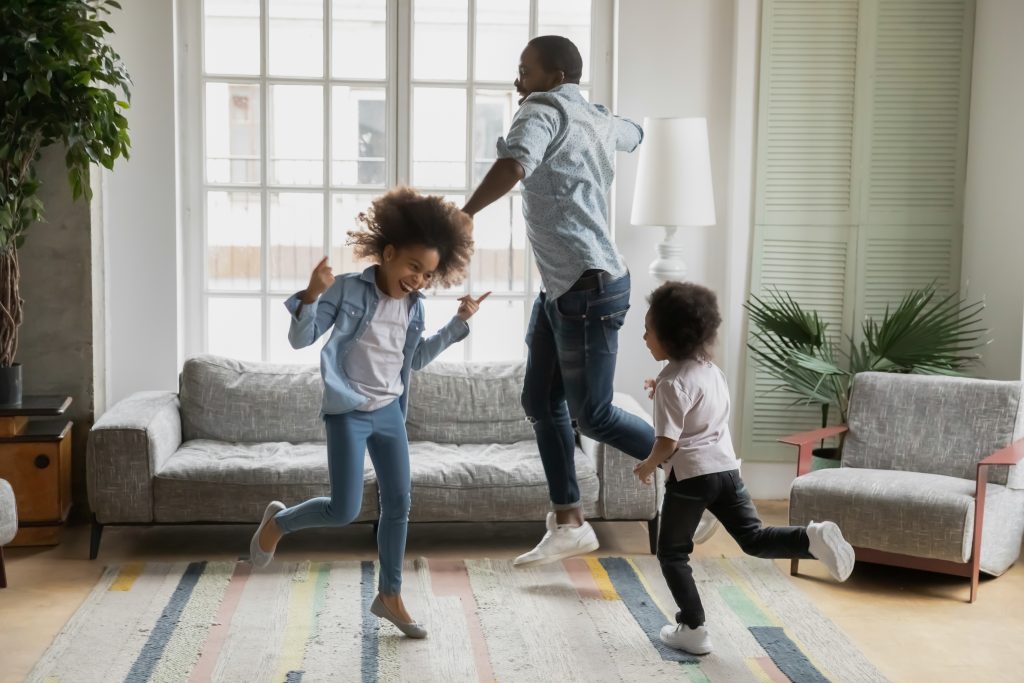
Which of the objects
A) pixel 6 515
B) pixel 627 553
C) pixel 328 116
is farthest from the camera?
pixel 328 116

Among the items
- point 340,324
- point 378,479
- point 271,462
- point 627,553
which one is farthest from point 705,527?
point 271,462

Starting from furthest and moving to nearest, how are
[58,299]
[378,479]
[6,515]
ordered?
1. [58,299]
2. [6,515]
3. [378,479]

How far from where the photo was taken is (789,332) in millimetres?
4672

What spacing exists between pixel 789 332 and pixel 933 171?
952 millimetres

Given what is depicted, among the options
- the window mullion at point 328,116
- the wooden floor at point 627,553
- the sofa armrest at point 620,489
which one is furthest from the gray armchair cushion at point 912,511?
the window mullion at point 328,116

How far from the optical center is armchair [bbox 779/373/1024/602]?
3711 mm

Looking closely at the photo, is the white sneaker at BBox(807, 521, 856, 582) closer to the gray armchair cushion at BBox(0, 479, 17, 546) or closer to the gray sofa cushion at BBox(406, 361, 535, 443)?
the gray sofa cushion at BBox(406, 361, 535, 443)

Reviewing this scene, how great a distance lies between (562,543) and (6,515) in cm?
174

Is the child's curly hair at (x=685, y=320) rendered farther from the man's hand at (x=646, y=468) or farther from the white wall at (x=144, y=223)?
the white wall at (x=144, y=223)

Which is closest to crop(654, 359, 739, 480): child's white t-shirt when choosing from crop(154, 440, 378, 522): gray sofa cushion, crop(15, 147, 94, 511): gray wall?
crop(154, 440, 378, 522): gray sofa cushion

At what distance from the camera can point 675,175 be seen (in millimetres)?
4465

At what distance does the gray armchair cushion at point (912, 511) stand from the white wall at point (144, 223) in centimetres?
258

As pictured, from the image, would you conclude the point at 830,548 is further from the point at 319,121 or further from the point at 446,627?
the point at 319,121

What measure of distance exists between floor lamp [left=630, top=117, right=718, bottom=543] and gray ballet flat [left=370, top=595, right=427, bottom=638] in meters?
1.93
